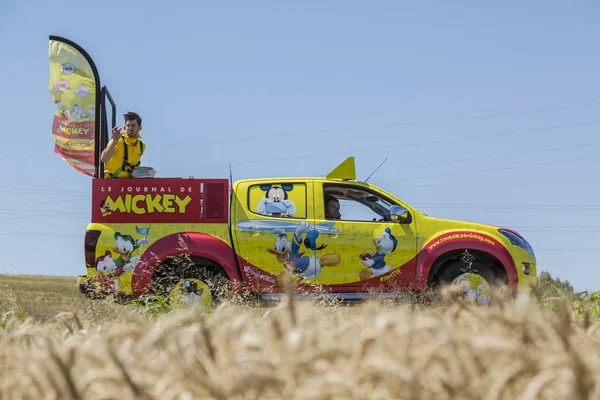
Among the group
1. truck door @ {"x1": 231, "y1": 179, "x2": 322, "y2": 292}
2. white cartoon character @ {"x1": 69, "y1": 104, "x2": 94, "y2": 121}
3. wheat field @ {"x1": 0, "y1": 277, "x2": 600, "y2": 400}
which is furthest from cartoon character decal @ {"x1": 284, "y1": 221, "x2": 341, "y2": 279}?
wheat field @ {"x1": 0, "y1": 277, "x2": 600, "y2": 400}

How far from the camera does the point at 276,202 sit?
9.70 meters

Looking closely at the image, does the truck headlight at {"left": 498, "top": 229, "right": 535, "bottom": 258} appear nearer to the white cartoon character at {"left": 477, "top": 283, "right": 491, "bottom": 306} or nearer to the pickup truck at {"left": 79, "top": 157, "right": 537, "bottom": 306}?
the pickup truck at {"left": 79, "top": 157, "right": 537, "bottom": 306}

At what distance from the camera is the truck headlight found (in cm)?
1011

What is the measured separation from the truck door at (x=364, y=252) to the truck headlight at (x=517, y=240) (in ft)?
4.34

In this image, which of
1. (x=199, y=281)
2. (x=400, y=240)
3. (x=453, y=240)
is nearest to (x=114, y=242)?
(x=199, y=281)

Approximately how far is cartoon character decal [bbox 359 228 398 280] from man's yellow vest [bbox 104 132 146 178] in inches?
126

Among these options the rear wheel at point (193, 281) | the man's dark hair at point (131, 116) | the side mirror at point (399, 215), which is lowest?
the rear wheel at point (193, 281)

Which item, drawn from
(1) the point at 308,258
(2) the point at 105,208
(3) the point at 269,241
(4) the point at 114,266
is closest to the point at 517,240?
(1) the point at 308,258

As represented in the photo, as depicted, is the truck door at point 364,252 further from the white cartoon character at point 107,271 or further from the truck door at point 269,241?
the white cartoon character at point 107,271

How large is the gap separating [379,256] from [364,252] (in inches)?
8.2

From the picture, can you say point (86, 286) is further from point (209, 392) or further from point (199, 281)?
point (209, 392)

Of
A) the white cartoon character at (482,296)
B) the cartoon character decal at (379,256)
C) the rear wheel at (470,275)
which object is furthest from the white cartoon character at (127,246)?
the white cartoon character at (482,296)

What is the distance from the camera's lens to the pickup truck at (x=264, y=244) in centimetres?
922

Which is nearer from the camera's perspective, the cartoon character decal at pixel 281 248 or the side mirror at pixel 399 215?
the cartoon character decal at pixel 281 248
